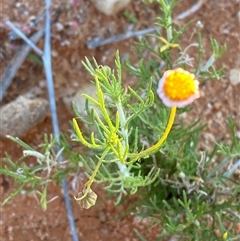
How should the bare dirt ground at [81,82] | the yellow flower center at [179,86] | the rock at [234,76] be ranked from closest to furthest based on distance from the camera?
the yellow flower center at [179,86] < the bare dirt ground at [81,82] < the rock at [234,76]

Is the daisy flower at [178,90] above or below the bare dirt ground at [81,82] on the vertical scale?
above

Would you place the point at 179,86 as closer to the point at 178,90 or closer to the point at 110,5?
Answer: the point at 178,90

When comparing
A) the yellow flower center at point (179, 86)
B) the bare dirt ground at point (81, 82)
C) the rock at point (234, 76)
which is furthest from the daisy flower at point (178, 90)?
the rock at point (234, 76)

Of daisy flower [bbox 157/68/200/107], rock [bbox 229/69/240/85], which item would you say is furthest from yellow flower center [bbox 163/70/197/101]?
rock [bbox 229/69/240/85]

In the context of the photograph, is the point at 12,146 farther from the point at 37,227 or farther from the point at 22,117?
the point at 37,227

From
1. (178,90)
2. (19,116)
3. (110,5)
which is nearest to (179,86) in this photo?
(178,90)

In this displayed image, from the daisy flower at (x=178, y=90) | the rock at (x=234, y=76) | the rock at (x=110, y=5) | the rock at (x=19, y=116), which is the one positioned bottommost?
the rock at (x=234, y=76)

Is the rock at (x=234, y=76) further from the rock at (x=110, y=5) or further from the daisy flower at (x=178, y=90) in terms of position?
the daisy flower at (x=178, y=90)
